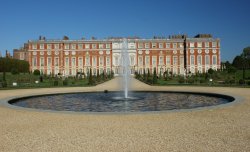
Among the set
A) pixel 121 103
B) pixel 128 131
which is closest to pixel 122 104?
pixel 121 103

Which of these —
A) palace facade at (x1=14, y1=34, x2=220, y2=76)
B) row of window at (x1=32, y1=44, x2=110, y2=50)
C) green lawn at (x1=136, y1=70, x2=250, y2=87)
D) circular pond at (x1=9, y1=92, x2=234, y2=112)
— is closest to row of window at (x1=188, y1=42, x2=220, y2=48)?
palace facade at (x1=14, y1=34, x2=220, y2=76)

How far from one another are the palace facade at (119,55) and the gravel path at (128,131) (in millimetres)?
50047

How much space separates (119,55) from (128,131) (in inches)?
2067

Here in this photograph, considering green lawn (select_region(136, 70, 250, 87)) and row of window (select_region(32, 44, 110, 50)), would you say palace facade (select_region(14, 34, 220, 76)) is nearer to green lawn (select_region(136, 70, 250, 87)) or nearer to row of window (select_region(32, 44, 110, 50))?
row of window (select_region(32, 44, 110, 50))

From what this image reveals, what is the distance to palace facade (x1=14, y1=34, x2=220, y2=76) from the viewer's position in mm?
56969

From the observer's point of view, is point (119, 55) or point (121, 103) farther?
point (119, 55)

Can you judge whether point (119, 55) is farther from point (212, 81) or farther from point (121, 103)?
point (121, 103)

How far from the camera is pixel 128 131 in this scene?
5.65 m

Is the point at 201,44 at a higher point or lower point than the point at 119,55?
higher

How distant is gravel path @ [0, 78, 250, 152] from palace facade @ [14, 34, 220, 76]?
5005cm

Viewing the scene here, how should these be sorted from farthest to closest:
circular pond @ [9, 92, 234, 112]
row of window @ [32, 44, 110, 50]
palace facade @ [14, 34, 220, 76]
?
row of window @ [32, 44, 110, 50]
palace facade @ [14, 34, 220, 76]
circular pond @ [9, 92, 234, 112]

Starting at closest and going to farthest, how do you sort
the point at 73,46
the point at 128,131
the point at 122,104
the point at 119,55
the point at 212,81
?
1. the point at 128,131
2. the point at 122,104
3. the point at 212,81
4. the point at 73,46
5. the point at 119,55

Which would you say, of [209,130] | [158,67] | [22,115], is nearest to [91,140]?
[209,130]

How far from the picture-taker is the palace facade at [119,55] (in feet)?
187
